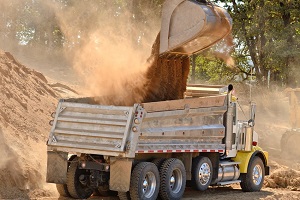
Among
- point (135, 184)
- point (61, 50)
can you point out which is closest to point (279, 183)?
point (135, 184)

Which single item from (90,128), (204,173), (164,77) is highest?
(164,77)

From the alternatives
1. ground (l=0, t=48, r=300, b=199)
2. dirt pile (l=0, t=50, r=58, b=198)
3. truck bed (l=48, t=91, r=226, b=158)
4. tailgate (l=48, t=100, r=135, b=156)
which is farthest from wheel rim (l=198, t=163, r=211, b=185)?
dirt pile (l=0, t=50, r=58, b=198)

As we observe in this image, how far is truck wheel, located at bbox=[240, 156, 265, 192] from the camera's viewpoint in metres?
16.1

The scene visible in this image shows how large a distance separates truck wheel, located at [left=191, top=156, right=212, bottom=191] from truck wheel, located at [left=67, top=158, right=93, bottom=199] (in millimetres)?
2560

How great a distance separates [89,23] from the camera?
1048 inches

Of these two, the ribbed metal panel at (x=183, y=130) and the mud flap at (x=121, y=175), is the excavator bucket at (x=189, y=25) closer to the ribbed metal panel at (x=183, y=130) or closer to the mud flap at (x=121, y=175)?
the ribbed metal panel at (x=183, y=130)

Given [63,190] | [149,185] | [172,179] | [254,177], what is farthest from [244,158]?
[63,190]

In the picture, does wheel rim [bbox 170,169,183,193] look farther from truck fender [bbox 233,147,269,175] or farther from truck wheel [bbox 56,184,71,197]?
truck fender [bbox 233,147,269,175]

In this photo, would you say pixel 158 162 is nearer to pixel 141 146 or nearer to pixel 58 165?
pixel 141 146

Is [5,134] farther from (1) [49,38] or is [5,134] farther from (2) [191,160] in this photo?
(1) [49,38]

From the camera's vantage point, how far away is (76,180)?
42.8ft

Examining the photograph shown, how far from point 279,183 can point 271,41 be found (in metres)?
18.7

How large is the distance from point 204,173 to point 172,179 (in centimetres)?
141

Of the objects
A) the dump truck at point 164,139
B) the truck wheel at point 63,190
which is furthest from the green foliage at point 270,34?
the truck wheel at point 63,190
